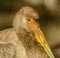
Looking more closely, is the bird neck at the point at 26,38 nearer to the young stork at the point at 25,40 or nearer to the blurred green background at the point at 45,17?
the young stork at the point at 25,40

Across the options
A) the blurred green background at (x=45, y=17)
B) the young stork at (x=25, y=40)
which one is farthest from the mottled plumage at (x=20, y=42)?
the blurred green background at (x=45, y=17)

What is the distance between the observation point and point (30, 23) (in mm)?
1597

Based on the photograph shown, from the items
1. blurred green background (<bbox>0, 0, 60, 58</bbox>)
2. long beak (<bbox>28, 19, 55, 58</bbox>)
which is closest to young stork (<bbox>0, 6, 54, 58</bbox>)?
long beak (<bbox>28, 19, 55, 58</bbox>)

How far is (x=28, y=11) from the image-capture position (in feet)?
5.11

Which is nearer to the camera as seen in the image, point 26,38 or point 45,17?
point 26,38

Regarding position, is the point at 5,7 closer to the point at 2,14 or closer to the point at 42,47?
the point at 2,14

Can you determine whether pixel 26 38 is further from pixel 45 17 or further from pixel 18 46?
pixel 45 17

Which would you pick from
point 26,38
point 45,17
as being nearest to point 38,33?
point 26,38

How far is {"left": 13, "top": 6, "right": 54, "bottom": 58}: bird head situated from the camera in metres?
1.55

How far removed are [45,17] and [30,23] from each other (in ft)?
4.94

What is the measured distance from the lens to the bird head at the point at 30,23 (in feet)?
5.10

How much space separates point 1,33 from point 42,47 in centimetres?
21

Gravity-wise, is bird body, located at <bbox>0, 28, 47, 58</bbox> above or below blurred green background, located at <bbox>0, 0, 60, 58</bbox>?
above

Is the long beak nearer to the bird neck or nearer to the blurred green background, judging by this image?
the bird neck
